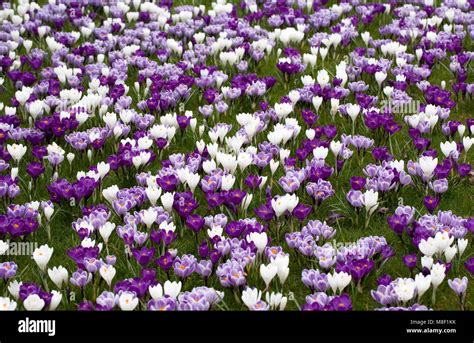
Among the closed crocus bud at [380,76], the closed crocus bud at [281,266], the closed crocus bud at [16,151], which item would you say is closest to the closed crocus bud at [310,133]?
the closed crocus bud at [380,76]

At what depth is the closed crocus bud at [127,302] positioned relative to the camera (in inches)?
224

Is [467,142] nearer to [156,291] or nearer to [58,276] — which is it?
[156,291]

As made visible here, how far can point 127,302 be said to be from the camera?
18.8 ft

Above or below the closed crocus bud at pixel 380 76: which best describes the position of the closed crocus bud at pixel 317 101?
below

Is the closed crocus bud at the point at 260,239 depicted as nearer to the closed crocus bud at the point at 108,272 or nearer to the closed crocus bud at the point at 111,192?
the closed crocus bud at the point at 108,272

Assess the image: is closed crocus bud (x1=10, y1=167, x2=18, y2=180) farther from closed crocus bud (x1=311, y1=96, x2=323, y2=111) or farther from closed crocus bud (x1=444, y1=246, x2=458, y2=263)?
closed crocus bud (x1=444, y1=246, x2=458, y2=263)

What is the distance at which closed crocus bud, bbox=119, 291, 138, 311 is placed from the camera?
569 centimetres

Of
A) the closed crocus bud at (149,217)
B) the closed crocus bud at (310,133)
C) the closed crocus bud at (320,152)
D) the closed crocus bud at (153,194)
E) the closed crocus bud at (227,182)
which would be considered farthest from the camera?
the closed crocus bud at (310,133)

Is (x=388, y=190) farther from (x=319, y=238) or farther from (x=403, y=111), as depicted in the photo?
(x=403, y=111)

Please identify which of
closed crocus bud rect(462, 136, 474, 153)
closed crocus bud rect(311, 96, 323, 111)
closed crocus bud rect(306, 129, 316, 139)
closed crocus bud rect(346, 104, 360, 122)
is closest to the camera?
closed crocus bud rect(462, 136, 474, 153)

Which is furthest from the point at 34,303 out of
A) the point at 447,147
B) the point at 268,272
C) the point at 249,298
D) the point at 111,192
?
the point at 447,147

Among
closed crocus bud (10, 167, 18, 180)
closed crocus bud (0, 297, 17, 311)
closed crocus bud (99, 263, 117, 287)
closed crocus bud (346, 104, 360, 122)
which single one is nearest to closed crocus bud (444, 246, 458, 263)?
closed crocus bud (99, 263, 117, 287)
